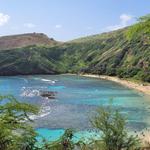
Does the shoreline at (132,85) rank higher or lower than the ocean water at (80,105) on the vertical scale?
higher

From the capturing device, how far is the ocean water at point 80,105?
79.6m

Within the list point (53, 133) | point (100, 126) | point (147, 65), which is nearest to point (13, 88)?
point (147, 65)

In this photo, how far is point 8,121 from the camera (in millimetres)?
14359

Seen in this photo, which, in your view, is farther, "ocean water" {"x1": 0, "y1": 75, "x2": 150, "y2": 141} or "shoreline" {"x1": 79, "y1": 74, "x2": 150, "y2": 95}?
"shoreline" {"x1": 79, "y1": 74, "x2": 150, "y2": 95}

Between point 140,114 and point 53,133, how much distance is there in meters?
29.4

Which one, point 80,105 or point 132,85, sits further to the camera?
point 132,85

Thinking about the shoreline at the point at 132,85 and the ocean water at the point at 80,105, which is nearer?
the ocean water at the point at 80,105

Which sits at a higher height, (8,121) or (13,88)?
(8,121)

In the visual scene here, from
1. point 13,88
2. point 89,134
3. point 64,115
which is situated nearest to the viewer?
point 89,134

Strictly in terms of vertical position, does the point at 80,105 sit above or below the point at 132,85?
→ below

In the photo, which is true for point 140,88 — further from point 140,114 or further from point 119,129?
point 119,129

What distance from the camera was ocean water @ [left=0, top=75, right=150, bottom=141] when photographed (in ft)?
261

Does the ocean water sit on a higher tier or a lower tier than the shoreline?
lower

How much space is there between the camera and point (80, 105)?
11112 cm
